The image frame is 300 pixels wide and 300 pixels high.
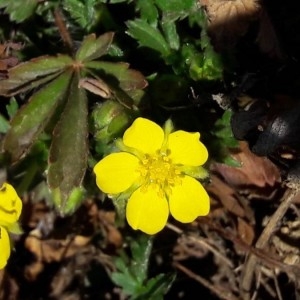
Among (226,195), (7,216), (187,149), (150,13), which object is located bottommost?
(226,195)

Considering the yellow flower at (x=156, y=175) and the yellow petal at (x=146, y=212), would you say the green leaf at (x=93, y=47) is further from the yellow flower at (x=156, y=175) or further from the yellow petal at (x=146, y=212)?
the yellow petal at (x=146, y=212)

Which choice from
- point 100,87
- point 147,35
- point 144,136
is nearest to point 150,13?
point 147,35

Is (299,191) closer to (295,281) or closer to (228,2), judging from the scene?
(295,281)

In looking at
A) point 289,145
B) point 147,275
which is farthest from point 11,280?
point 289,145

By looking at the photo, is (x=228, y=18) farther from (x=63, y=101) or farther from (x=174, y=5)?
(x=63, y=101)

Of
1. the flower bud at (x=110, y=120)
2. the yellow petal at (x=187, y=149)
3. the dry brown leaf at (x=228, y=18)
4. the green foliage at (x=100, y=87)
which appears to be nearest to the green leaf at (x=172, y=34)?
the green foliage at (x=100, y=87)

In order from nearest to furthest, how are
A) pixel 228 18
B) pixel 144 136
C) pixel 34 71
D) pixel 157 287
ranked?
1. pixel 144 136
2. pixel 34 71
3. pixel 228 18
4. pixel 157 287
